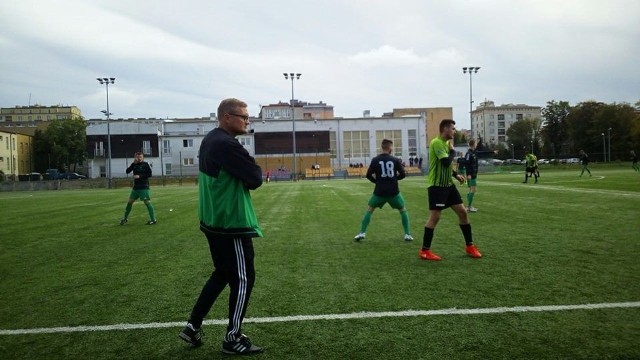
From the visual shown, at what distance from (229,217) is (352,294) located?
2.13 meters

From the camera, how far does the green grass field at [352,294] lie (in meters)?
3.94

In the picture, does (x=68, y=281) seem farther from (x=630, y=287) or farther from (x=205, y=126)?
(x=205, y=126)

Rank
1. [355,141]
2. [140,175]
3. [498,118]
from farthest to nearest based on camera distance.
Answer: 1. [498,118]
2. [355,141]
3. [140,175]

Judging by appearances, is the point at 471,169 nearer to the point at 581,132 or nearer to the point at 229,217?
the point at 229,217

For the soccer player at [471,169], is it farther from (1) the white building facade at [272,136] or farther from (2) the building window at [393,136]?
(2) the building window at [393,136]

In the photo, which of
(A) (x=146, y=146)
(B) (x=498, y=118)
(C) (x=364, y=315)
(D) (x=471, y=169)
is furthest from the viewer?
(B) (x=498, y=118)

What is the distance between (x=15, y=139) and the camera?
85.1 m

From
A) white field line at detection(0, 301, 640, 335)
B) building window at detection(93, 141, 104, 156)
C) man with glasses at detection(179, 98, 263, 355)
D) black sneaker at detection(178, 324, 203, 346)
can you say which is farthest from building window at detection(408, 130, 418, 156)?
black sneaker at detection(178, 324, 203, 346)

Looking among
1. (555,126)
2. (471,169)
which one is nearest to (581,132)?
→ (555,126)

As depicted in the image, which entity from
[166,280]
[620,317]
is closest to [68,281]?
[166,280]

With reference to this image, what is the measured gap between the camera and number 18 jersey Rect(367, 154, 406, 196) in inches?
363

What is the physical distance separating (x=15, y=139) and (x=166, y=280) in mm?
95325

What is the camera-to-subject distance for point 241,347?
12.6 feet

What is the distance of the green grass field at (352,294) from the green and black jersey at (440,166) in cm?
121
